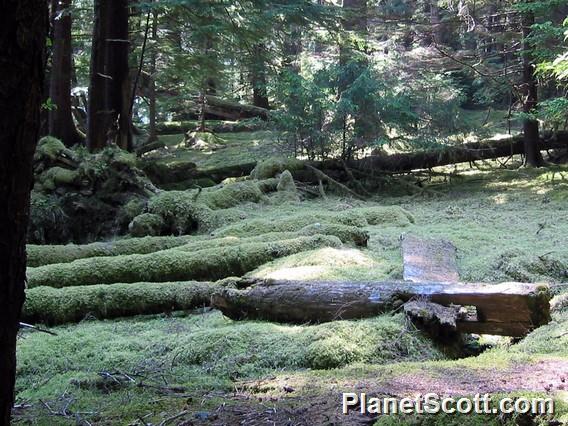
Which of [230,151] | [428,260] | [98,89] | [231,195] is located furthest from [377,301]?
[230,151]

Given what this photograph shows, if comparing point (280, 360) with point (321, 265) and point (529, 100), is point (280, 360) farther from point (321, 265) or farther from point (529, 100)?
point (529, 100)

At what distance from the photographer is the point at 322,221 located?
897 centimetres

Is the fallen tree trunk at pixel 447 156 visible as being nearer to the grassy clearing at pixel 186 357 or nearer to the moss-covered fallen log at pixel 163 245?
the moss-covered fallen log at pixel 163 245

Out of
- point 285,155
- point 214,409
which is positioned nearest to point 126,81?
point 285,155

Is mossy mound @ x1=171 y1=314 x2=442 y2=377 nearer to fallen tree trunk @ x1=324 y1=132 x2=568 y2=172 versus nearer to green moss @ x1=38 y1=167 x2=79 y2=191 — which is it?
green moss @ x1=38 y1=167 x2=79 y2=191

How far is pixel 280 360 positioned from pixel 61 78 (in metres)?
12.6

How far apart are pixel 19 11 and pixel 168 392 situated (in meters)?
2.43

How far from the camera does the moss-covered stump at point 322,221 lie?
8.78m

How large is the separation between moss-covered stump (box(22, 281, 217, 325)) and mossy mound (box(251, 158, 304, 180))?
23.3 ft

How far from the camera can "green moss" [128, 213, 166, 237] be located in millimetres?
9617

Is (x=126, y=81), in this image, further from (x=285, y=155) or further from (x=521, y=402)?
(x=521, y=402)

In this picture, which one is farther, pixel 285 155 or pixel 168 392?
pixel 285 155

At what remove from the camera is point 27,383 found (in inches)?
169

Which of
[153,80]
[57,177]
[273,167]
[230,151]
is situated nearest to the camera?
[57,177]
